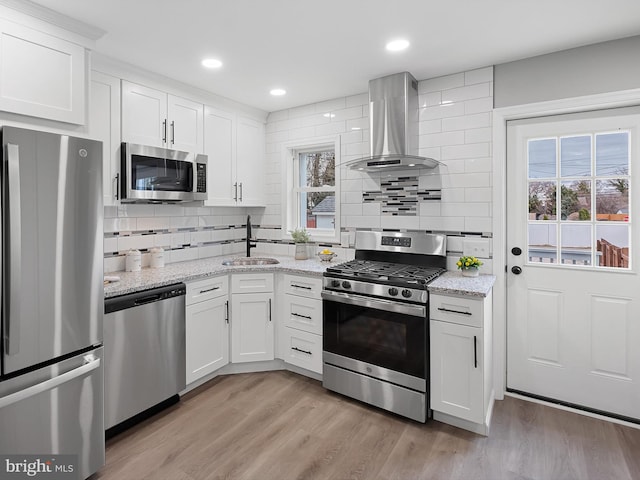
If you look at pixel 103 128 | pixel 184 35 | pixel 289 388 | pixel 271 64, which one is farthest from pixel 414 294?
pixel 103 128

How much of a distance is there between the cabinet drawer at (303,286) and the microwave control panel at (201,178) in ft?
3.44

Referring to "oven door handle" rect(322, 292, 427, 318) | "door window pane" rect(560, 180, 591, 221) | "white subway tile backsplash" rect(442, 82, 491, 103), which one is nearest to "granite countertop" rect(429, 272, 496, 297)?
"oven door handle" rect(322, 292, 427, 318)

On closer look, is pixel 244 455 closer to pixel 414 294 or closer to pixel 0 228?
pixel 414 294

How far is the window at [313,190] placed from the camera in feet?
12.5

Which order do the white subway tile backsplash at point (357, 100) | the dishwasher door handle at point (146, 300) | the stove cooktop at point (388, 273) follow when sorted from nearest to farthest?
the dishwasher door handle at point (146, 300)
the stove cooktop at point (388, 273)
the white subway tile backsplash at point (357, 100)

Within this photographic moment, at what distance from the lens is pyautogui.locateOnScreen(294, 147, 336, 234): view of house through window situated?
12.5 feet

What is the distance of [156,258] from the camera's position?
3.11 m

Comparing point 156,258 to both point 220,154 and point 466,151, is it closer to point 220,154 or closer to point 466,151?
point 220,154

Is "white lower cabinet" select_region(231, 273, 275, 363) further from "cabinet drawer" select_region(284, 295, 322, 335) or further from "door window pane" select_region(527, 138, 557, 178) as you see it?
"door window pane" select_region(527, 138, 557, 178)

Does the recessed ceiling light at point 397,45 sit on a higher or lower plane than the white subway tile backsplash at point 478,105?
higher

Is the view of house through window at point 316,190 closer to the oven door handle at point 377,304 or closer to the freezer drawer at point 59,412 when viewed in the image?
the oven door handle at point 377,304

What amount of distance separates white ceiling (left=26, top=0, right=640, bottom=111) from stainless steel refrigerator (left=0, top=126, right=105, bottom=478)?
0.90 m

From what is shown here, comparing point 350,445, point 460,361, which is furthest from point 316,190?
point 350,445

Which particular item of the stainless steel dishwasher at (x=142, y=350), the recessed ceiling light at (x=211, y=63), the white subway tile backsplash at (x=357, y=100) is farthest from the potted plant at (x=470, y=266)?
the recessed ceiling light at (x=211, y=63)
